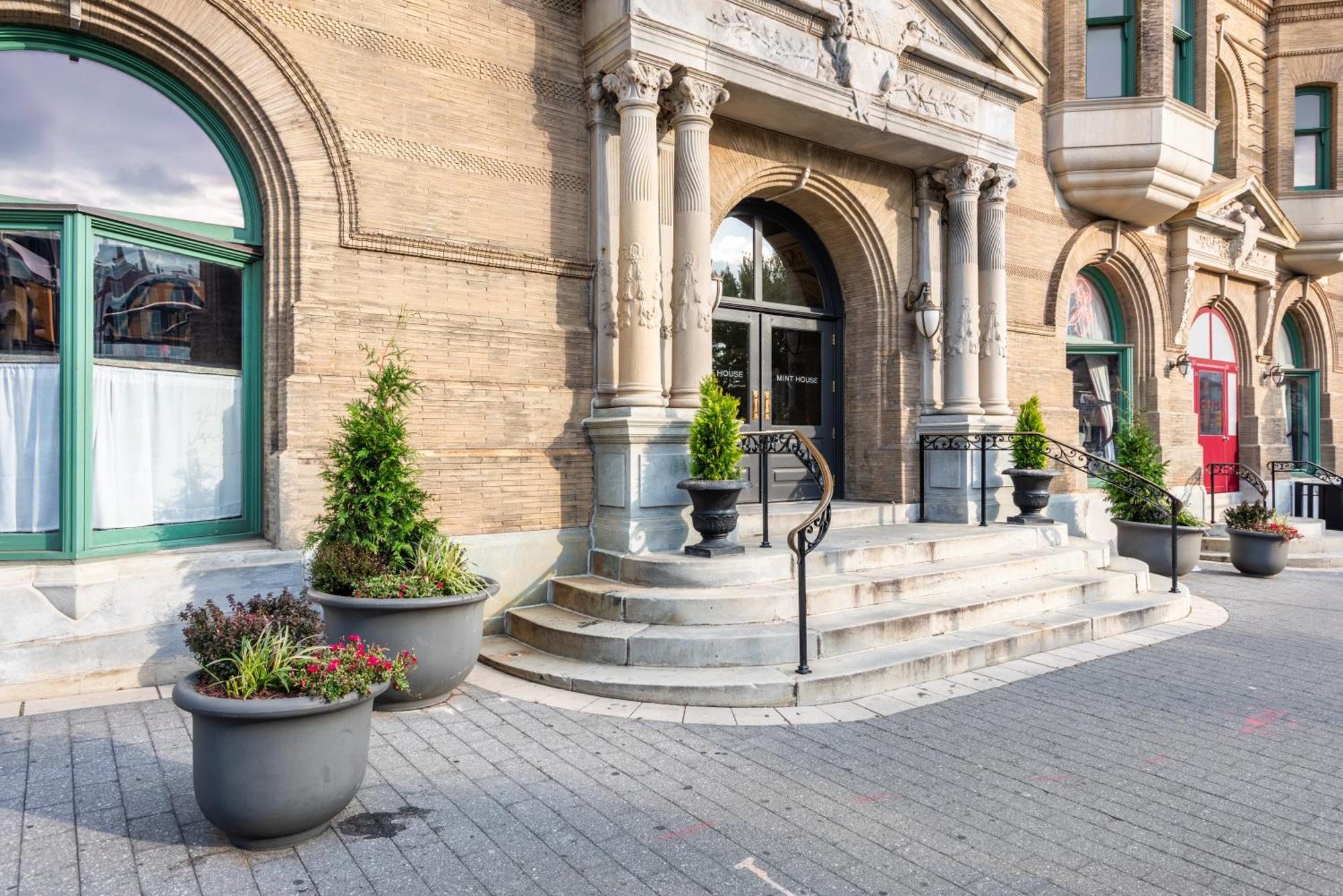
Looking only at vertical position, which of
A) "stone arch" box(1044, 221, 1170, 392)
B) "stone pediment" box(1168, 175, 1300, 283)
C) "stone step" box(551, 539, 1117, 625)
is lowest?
"stone step" box(551, 539, 1117, 625)

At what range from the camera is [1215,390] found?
16.4 metres

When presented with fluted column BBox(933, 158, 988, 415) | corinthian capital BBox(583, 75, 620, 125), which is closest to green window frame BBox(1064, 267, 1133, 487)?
fluted column BBox(933, 158, 988, 415)

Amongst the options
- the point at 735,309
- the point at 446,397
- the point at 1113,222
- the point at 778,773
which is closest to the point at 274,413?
the point at 446,397

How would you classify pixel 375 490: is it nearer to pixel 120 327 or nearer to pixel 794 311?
pixel 120 327

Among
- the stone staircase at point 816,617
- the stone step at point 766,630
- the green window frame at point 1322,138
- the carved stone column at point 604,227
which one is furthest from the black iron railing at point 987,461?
the green window frame at point 1322,138

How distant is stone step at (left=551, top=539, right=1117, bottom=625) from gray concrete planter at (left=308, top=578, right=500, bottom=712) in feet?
4.66

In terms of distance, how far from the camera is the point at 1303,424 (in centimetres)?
1872

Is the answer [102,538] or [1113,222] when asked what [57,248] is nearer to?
[102,538]

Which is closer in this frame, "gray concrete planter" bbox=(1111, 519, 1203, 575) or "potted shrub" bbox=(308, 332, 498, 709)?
"potted shrub" bbox=(308, 332, 498, 709)

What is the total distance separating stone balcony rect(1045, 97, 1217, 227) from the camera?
41.0ft

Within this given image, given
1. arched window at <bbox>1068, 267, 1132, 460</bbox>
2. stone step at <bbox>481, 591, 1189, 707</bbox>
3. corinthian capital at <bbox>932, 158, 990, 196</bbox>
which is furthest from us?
arched window at <bbox>1068, 267, 1132, 460</bbox>

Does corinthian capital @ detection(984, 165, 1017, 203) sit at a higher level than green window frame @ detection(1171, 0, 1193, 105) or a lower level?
lower

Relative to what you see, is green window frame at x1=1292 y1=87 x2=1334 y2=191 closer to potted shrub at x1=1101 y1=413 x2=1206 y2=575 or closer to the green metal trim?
potted shrub at x1=1101 y1=413 x2=1206 y2=575

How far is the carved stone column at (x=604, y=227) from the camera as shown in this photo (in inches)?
313
